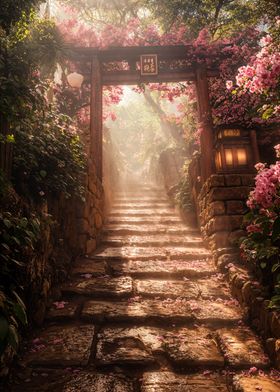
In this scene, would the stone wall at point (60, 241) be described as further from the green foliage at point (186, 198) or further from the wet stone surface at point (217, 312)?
the green foliage at point (186, 198)

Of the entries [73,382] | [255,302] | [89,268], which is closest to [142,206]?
[89,268]

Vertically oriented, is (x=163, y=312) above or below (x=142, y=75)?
below

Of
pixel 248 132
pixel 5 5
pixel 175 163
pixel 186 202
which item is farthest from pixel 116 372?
pixel 175 163

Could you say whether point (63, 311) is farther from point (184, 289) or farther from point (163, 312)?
point (184, 289)

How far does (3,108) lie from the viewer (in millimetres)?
3039

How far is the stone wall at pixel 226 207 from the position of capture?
6.15m

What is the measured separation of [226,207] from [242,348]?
3.54 m

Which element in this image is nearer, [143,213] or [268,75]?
[268,75]

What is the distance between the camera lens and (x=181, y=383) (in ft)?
8.86

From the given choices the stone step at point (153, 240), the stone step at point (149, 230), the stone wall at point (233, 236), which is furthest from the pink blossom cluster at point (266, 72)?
the stone step at point (149, 230)

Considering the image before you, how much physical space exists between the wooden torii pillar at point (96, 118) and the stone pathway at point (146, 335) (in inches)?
135

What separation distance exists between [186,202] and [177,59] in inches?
190

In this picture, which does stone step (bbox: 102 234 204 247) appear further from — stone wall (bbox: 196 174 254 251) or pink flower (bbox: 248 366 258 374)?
pink flower (bbox: 248 366 258 374)

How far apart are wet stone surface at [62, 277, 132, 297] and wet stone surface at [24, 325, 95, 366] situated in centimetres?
90
